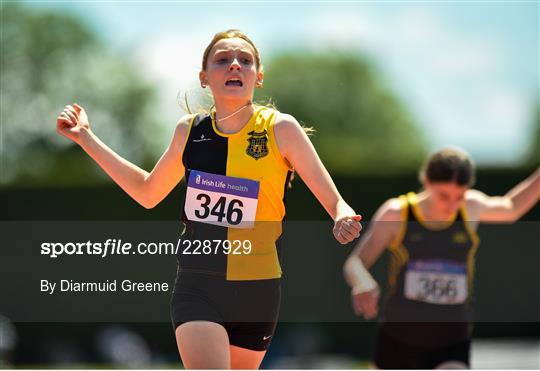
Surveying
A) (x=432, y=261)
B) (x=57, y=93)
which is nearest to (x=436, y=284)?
(x=432, y=261)

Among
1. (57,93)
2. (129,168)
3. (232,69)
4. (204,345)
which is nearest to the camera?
(204,345)

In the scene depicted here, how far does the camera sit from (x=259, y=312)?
3865mm

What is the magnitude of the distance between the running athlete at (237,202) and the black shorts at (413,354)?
1.58 m

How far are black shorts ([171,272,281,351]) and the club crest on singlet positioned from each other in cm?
53

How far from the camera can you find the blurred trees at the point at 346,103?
54.7 metres

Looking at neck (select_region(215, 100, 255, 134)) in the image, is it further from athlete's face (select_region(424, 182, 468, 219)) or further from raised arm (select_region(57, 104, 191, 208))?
athlete's face (select_region(424, 182, 468, 219))

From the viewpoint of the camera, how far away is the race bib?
5387mm

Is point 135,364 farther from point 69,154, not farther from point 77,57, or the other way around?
point 77,57

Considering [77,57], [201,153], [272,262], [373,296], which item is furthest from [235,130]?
[77,57]

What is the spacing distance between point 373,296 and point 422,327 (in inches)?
30.8

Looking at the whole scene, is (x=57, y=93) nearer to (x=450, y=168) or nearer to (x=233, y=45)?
(x=450, y=168)

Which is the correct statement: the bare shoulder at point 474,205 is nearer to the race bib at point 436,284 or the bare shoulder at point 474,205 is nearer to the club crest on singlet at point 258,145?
the race bib at point 436,284

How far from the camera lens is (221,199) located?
383cm

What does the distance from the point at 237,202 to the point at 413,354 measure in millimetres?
1984
